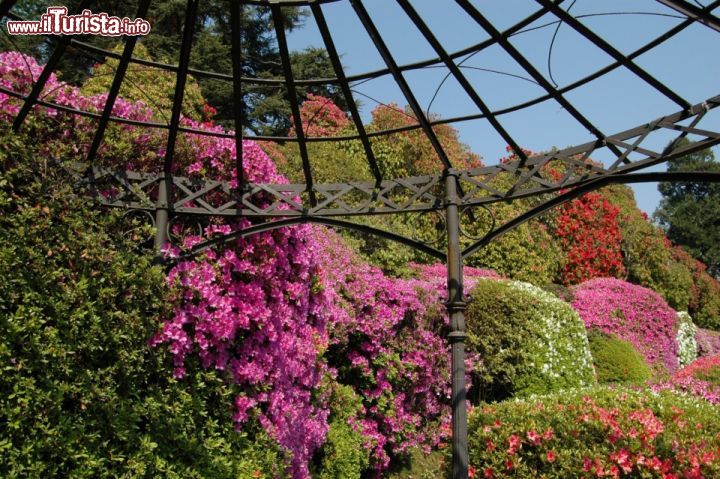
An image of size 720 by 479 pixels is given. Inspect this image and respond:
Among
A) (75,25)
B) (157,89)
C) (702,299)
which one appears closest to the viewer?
(75,25)

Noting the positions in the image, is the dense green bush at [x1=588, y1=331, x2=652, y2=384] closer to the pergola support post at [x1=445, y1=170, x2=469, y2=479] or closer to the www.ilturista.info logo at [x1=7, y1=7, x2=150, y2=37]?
the pergola support post at [x1=445, y1=170, x2=469, y2=479]

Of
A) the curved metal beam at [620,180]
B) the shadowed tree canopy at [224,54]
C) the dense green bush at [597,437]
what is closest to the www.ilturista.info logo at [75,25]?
the curved metal beam at [620,180]

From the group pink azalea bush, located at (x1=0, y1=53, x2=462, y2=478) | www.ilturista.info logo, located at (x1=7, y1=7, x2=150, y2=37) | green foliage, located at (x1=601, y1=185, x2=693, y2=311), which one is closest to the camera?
www.ilturista.info logo, located at (x1=7, y1=7, x2=150, y2=37)

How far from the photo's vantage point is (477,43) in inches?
175

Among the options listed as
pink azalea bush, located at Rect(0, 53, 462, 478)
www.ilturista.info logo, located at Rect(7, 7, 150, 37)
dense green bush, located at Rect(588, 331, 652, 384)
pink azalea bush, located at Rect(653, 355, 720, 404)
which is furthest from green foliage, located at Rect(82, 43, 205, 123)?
dense green bush, located at Rect(588, 331, 652, 384)

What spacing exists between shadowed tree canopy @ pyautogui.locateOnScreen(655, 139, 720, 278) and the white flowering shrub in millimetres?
22033

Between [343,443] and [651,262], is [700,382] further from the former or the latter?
[651,262]

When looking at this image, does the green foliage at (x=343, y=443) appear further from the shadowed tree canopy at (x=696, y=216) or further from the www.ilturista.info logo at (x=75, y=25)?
the shadowed tree canopy at (x=696, y=216)

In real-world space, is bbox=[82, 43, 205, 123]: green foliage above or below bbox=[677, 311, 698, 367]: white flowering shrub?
above

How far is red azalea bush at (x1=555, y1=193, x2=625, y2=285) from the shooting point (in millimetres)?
19516

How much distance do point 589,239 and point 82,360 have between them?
61.0 feet

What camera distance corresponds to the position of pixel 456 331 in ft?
15.7

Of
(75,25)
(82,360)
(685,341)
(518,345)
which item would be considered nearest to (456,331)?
(82,360)

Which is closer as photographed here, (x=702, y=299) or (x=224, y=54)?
(x=224, y=54)
